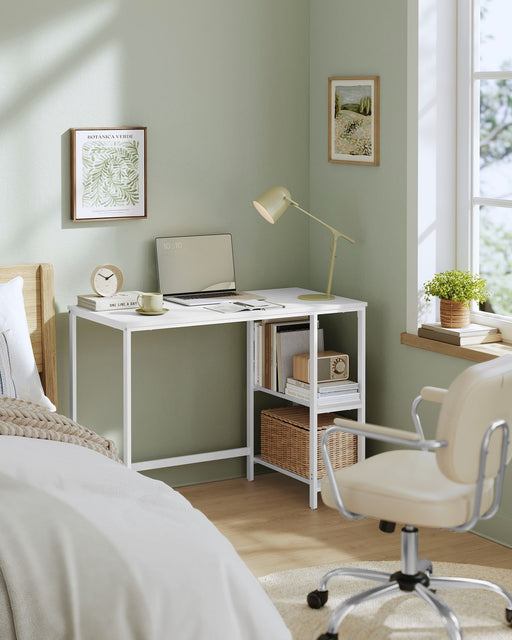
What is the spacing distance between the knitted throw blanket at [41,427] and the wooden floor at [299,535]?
0.89 metres

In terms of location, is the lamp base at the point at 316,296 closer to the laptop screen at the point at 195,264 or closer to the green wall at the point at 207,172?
the green wall at the point at 207,172

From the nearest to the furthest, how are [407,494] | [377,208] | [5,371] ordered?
[407,494], [5,371], [377,208]

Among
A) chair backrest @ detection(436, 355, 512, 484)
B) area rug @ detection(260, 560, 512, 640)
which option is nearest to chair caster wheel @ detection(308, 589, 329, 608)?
area rug @ detection(260, 560, 512, 640)

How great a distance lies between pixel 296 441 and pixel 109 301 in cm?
101

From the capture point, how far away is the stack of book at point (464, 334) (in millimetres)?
4043

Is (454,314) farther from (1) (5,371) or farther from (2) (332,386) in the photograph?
(1) (5,371)

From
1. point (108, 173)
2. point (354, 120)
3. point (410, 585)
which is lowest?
point (410, 585)

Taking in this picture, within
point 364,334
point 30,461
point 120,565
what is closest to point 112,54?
point 364,334

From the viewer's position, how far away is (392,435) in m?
2.98

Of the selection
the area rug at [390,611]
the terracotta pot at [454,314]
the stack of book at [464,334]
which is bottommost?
the area rug at [390,611]

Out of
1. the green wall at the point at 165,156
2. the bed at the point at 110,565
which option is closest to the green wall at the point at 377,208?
the green wall at the point at 165,156

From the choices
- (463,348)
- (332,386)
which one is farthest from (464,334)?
(332,386)

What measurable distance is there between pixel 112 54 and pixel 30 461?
7.37ft

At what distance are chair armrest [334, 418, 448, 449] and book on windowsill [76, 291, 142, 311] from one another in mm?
1366
